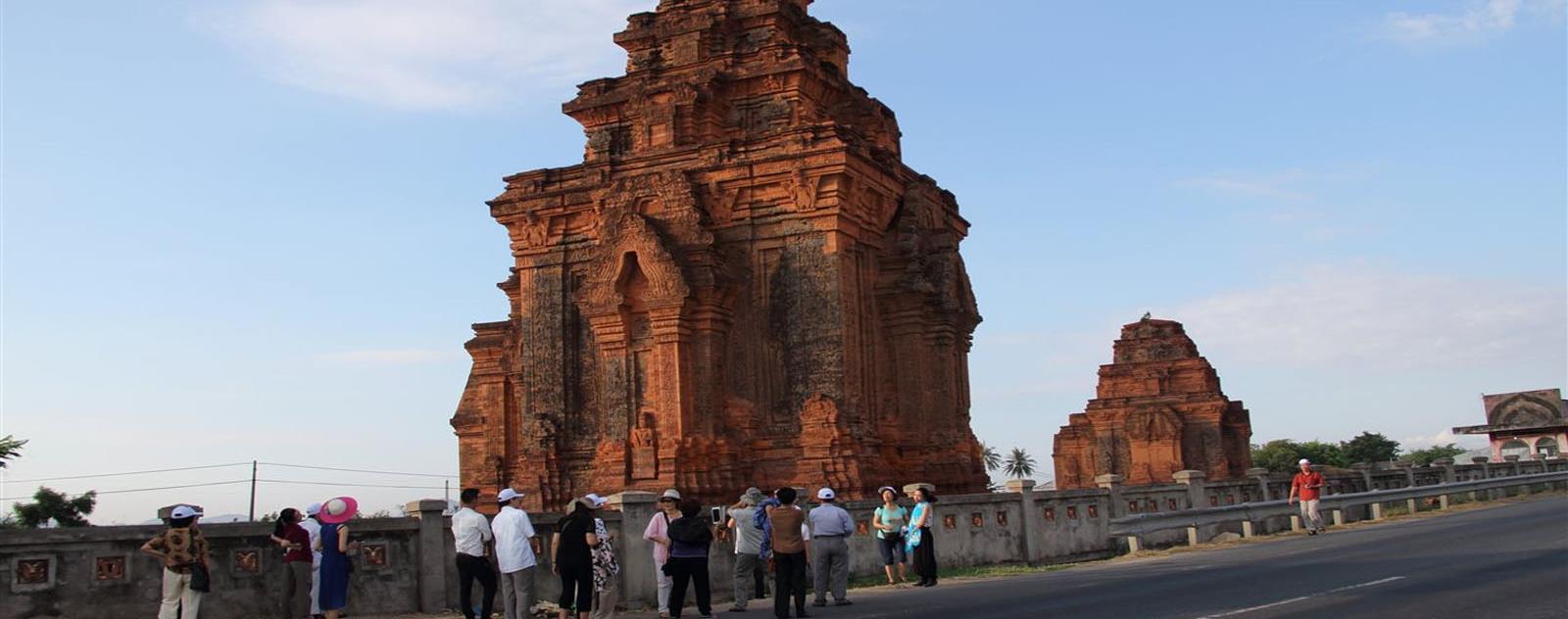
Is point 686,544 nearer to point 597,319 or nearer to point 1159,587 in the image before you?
point 1159,587

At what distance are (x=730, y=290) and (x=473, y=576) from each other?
10.5 meters

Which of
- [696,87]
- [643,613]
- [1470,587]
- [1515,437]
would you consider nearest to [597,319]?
[696,87]

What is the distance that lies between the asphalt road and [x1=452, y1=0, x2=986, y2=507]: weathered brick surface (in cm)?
541

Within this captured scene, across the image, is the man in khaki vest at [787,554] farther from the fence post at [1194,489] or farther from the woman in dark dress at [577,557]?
the fence post at [1194,489]

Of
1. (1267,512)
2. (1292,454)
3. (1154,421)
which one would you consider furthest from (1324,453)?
(1267,512)

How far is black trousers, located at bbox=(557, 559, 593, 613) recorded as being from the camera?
43.5 feet

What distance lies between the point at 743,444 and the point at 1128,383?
26.7m

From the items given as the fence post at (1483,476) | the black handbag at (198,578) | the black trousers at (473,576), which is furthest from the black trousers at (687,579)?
the fence post at (1483,476)

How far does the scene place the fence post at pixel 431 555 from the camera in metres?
15.3

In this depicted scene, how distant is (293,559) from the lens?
44.7ft

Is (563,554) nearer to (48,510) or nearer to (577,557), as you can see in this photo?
(577,557)

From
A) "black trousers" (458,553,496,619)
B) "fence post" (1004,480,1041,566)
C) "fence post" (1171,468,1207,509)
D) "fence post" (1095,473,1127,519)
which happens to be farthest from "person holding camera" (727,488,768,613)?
"fence post" (1171,468,1207,509)

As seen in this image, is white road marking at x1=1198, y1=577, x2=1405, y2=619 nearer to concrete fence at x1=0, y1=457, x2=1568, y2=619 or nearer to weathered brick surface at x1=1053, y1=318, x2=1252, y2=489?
concrete fence at x1=0, y1=457, x2=1568, y2=619

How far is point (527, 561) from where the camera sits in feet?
43.6
